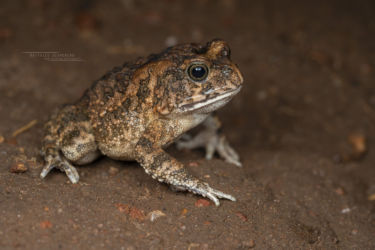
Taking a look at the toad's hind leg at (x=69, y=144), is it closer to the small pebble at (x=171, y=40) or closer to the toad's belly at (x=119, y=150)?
the toad's belly at (x=119, y=150)

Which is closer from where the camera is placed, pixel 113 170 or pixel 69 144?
pixel 69 144

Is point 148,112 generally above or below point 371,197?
above

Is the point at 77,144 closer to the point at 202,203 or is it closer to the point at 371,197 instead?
the point at 202,203

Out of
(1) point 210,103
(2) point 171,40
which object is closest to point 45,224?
(1) point 210,103

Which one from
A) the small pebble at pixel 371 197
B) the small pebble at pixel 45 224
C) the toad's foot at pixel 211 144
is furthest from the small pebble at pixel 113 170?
the small pebble at pixel 371 197

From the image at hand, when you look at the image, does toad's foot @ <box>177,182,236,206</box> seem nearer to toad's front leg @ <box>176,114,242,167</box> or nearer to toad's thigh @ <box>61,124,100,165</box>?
toad's thigh @ <box>61,124,100,165</box>

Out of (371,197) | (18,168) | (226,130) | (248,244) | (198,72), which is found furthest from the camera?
(226,130)

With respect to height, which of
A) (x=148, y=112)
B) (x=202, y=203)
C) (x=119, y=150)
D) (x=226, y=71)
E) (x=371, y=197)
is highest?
(x=226, y=71)
